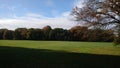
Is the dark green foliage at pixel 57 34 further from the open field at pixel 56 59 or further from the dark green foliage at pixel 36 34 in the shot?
the open field at pixel 56 59

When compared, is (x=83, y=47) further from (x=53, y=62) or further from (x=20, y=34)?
(x=20, y=34)

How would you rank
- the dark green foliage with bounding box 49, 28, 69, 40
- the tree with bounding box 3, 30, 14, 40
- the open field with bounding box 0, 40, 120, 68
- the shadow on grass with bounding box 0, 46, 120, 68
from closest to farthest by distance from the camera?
the shadow on grass with bounding box 0, 46, 120, 68 → the open field with bounding box 0, 40, 120, 68 → the dark green foliage with bounding box 49, 28, 69, 40 → the tree with bounding box 3, 30, 14, 40

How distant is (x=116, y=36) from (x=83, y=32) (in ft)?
16.4

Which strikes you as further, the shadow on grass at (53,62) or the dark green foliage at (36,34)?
the dark green foliage at (36,34)

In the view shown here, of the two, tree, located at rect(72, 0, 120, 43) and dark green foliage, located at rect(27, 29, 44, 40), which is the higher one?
tree, located at rect(72, 0, 120, 43)

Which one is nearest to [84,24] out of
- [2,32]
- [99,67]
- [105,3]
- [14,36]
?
[105,3]

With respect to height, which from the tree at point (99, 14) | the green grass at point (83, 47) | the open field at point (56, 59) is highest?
the tree at point (99, 14)

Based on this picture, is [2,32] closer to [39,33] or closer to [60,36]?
[39,33]

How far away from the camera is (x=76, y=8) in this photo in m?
34.1

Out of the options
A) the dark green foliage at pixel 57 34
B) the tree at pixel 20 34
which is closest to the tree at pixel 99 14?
the dark green foliage at pixel 57 34

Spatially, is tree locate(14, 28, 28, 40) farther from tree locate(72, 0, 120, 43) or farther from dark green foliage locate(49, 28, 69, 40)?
tree locate(72, 0, 120, 43)

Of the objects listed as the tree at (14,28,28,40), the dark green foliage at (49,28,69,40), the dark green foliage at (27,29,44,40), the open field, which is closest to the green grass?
the open field

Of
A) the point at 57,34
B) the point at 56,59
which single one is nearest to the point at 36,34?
the point at 57,34

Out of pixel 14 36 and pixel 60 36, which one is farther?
pixel 14 36
